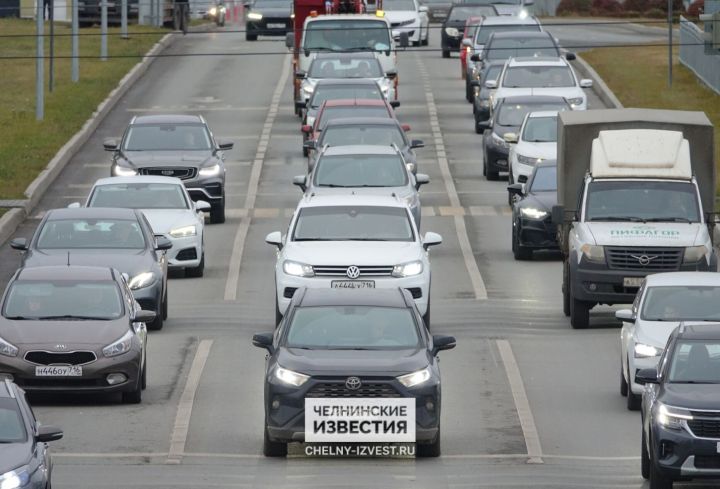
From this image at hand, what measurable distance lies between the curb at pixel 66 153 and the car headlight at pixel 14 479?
847 inches

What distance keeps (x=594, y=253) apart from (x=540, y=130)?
44.1 ft

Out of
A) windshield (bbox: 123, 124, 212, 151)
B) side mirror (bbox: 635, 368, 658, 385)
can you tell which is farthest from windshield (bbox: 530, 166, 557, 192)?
side mirror (bbox: 635, 368, 658, 385)

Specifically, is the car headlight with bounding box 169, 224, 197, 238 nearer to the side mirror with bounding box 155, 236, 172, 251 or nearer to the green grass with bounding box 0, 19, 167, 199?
the side mirror with bounding box 155, 236, 172, 251

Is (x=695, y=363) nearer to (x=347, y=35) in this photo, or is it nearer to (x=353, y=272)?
(x=353, y=272)

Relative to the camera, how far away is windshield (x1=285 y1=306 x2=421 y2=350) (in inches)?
757

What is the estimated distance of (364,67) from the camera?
166ft

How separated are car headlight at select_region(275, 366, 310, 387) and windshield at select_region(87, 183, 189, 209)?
13423 mm

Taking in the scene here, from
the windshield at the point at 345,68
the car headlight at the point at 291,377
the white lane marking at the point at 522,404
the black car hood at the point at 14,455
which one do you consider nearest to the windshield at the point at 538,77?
the windshield at the point at 345,68

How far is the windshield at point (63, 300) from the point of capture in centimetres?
2222

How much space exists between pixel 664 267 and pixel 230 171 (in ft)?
63.6

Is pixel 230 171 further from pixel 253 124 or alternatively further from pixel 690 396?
pixel 690 396

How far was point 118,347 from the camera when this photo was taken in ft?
70.9

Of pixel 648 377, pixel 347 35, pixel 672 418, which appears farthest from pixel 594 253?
pixel 347 35

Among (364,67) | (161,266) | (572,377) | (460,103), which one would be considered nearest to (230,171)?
(364,67)
